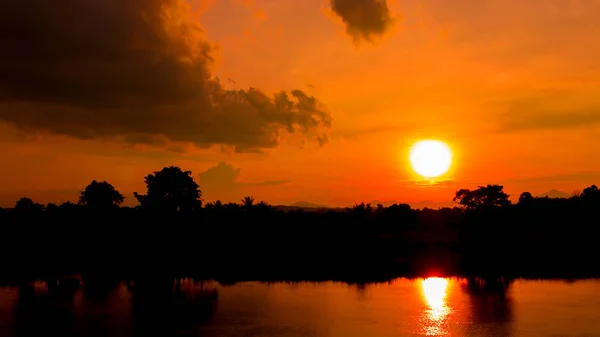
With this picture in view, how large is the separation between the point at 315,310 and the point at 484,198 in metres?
111

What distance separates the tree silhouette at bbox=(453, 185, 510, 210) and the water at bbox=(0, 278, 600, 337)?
82.9 meters

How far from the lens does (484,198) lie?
146 metres

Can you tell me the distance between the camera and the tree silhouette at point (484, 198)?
142 meters

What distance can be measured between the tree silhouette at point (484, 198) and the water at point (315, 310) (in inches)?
3263

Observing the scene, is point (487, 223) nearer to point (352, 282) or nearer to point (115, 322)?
point (352, 282)

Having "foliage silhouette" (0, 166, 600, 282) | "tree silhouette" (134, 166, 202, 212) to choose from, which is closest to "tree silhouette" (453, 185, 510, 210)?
"foliage silhouette" (0, 166, 600, 282)

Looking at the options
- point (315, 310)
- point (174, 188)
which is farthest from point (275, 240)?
point (315, 310)

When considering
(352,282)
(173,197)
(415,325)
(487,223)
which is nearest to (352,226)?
(487,223)

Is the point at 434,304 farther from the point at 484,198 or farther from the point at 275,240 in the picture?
the point at 484,198

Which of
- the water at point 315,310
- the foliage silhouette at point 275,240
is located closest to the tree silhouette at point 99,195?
the foliage silhouette at point 275,240

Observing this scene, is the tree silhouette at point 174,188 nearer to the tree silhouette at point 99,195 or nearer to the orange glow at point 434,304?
the tree silhouette at point 99,195

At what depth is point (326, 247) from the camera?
95.4m

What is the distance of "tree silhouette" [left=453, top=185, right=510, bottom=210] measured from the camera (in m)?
142

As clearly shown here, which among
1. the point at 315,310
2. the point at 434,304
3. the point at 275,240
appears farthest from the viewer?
the point at 275,240
